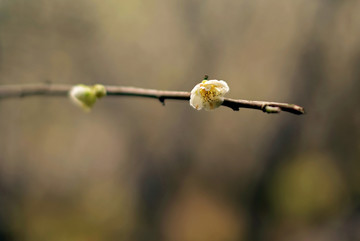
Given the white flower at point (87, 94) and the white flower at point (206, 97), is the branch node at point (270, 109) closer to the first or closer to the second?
the white flower at point (206, 97)

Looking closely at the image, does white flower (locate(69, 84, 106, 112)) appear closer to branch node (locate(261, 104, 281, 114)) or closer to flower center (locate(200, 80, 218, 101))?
flower center (locate(200, 80, 218, 101))

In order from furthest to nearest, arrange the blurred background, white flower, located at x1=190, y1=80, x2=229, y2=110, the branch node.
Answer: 1. the blurred background
2. white flower, located at x1=190, y1=80, x2=229, y2=110
3. the branch node

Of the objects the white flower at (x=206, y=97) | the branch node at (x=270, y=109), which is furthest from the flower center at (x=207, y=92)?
the branch node at (x=270, y=109)

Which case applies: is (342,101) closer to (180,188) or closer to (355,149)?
(355,149)

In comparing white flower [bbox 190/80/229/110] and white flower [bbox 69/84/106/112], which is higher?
white flower [bbox 190/80/229/110]

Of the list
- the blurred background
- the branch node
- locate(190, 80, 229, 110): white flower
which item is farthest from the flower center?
the blurred background

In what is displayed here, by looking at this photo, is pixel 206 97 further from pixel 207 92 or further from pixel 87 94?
pixel 87 94

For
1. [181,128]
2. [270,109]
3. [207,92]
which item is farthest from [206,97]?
[181,128]
